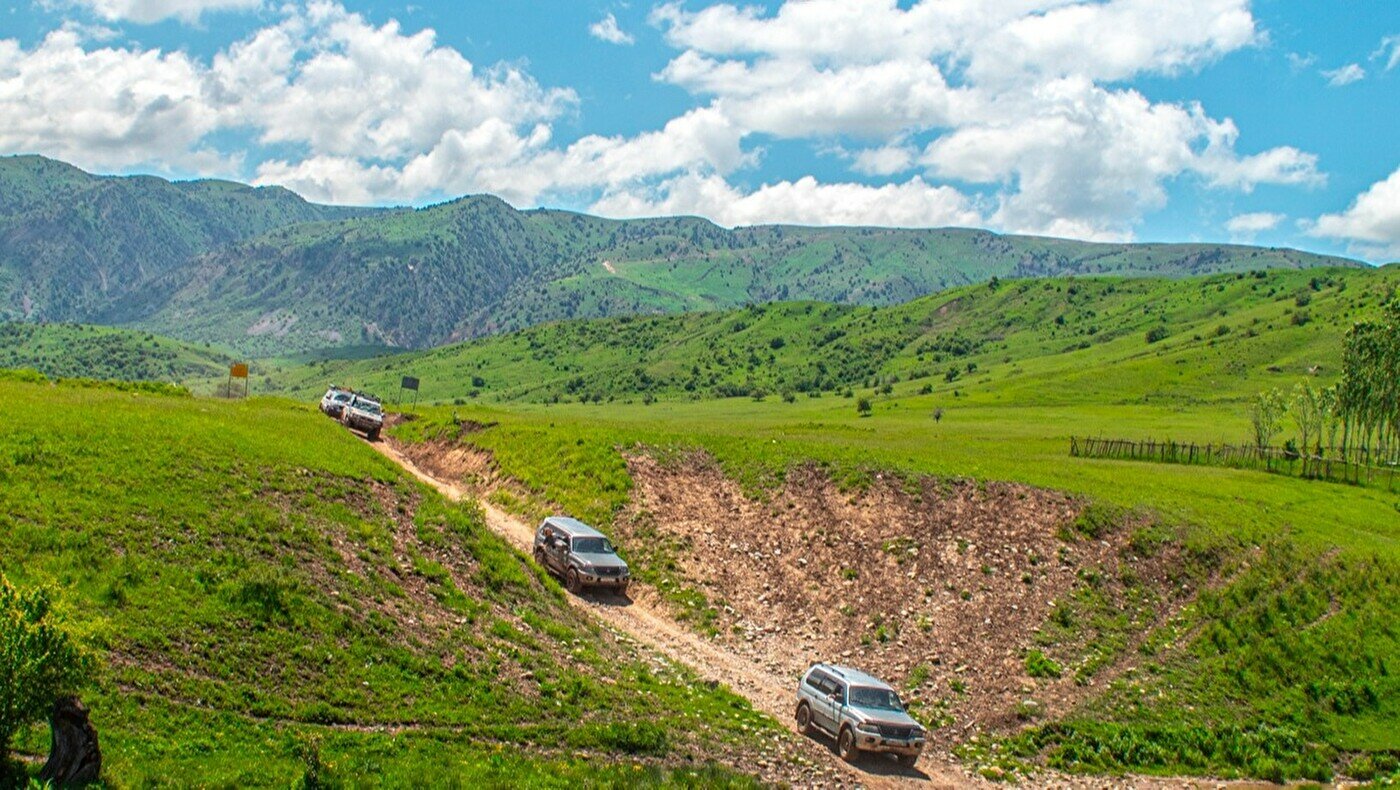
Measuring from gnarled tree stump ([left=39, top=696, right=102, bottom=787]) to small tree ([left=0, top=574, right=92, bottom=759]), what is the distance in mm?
348

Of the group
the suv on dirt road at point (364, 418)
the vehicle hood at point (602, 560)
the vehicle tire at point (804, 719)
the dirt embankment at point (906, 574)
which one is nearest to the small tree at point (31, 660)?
the vehicle tire at point (804, 719)

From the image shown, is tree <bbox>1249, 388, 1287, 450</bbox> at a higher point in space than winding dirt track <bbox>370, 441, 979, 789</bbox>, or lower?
higher

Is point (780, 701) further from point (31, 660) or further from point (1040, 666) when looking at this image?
point (31, 660)

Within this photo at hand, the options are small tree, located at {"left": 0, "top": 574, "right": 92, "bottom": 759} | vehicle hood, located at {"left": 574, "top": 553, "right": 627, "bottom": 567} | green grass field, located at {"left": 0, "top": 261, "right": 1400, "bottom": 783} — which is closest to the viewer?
small tree, located at {"left": 0, "top": 574, "right": 92, "bottom": 759}

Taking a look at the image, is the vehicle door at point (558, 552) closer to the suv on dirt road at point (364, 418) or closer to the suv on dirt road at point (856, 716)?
the suv on dirt road at point (856, 716)

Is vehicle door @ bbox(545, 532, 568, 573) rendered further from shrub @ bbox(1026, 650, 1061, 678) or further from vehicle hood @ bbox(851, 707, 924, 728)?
shrub @ bbox(1026, 650, 1061, 678)

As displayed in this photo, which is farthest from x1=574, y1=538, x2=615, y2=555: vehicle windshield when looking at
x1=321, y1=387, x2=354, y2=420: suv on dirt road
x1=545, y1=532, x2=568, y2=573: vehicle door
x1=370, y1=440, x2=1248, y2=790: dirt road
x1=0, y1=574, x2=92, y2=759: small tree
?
x1=321, y1=387, x2=354, y2=420: suv on dirt road

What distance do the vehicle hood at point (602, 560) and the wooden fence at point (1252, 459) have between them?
1962 inches

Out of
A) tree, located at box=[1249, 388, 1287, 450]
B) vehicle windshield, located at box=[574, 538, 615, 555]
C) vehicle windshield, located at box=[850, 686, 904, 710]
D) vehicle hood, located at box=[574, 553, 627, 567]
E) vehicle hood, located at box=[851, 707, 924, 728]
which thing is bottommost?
vehicle hood, located at box=[851, 707, 924, 728]

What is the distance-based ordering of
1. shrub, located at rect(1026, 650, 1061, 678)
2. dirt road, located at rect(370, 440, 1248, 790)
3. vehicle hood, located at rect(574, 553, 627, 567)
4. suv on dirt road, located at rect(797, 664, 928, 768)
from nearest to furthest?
dirt road, located at rect(370, 440, 1248, 790) < suv on dirt road, located at rect(797, 664, 928, 768) < shrub, located at rect(1026, 650, 1061, 678) < vehicle hood, located at rect(574, 553, 627, 567)

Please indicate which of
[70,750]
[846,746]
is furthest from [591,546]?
[70,750]

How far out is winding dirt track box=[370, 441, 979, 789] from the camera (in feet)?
88.8

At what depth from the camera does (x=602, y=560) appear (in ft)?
130

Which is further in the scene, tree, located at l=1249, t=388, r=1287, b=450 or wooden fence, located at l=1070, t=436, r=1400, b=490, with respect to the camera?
tree, located at l=1249, t=388, r=1287, b=450
